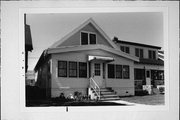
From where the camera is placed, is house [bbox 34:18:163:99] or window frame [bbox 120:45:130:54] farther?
window frame [bbox 120:45:130:54]

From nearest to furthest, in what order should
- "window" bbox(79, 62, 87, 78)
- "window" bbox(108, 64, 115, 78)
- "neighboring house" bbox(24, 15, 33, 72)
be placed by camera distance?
1. "neighboring house" bbox(24, 15, 33, 72)
2. "window" bbox(79, 62, 87, 78)
3. "window" bbox(108, 64, 115, 78)

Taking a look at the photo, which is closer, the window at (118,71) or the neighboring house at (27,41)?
the neighboring house at (27,41)

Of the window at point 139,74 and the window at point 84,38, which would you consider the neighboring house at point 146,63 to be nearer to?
the window at point 139,74

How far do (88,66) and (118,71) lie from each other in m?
0.66

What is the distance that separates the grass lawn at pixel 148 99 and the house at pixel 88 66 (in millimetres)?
134

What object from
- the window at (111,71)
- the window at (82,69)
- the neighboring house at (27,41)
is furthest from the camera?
the window at (111,71)

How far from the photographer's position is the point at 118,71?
4250 mm

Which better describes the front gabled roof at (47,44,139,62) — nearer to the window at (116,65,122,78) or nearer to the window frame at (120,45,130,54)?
the window frame at (120,45,130,54)

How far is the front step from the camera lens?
164 inches

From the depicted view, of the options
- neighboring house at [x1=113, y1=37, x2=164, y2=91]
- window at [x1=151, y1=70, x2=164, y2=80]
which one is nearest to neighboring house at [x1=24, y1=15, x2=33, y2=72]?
neighboring house at [x1=113, y1=37, x2=164, y2=91]

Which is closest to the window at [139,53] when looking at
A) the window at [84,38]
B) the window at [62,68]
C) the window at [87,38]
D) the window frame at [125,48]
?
the window frame at [125,48]

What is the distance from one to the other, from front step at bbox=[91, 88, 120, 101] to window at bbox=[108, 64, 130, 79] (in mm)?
321

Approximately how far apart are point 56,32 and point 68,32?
0.25 m

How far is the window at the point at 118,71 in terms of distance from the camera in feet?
13.9
